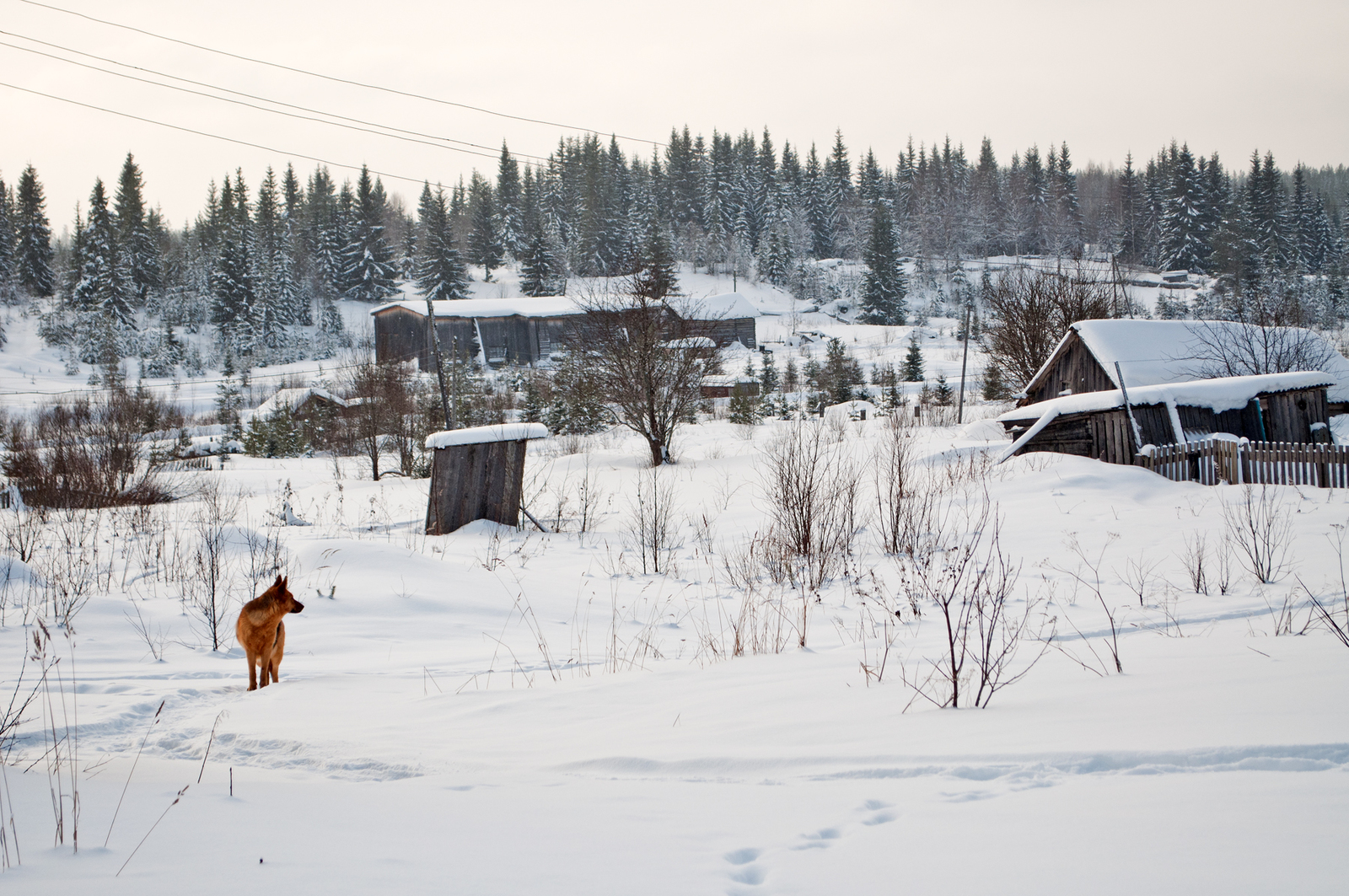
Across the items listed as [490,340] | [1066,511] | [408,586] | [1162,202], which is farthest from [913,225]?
[408,586]

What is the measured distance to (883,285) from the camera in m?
66.6

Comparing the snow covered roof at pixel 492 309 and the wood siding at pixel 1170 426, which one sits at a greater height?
the snow covered roof at pixel 492 309

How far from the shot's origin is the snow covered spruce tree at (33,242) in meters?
57.8

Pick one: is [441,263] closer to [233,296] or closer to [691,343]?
[233,296]

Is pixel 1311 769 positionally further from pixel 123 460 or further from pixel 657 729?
pixel 123 460

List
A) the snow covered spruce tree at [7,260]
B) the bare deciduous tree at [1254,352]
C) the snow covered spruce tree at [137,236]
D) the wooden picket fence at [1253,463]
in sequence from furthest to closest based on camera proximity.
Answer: the snow covered spruce tree at [137,236] → the snow covered spruce tree at [7,260] → the bare deciduous tree at [1254,352] → the wooden picket fence at [1253,463]

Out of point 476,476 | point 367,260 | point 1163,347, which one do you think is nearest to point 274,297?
point 367,260

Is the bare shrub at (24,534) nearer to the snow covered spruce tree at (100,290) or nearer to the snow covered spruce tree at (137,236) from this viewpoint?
the snow covered spruce tree at (100,290)

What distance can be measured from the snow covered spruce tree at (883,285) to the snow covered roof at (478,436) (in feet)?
197

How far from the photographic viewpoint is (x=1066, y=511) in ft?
34.4

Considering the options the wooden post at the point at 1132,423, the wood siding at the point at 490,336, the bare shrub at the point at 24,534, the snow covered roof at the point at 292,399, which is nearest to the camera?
the bare shrub at the point at 24,534

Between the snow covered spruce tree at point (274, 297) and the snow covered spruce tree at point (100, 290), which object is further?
the snow covered spruce tree at point (274, 297)

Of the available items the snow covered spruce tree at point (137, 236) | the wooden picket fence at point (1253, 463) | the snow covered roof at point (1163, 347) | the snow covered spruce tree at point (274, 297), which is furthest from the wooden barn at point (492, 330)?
the wooden picket fence at point (1253, 463)

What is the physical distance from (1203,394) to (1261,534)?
24.8 ft
